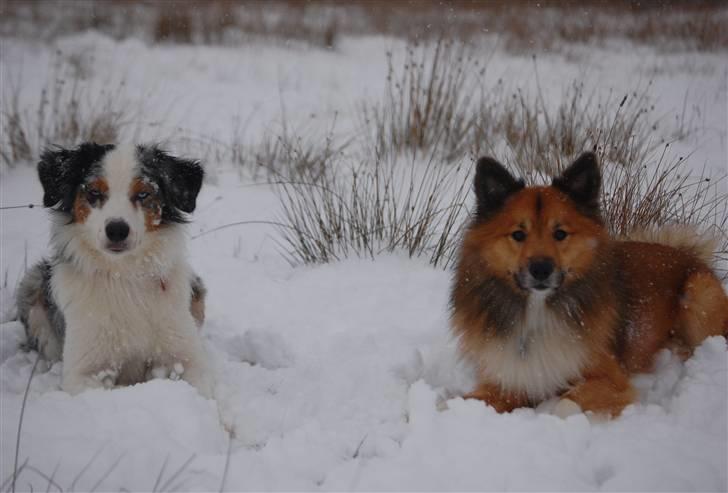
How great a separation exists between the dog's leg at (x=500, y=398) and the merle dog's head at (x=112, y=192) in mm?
1985

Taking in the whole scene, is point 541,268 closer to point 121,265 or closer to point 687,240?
point 687,240

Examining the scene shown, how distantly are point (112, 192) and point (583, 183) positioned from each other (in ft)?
7.96

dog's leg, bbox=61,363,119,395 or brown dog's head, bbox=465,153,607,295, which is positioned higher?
brown dog's head, bbox=465,153,607,295

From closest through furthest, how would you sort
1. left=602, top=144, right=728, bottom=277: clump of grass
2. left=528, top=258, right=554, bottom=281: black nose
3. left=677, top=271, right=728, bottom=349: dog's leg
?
left=528, top=258, right=554, bottom=281: black nose, left=677, top=271, right=728, bottom=349: dog's leg, left=602, top=144, right=728, bottom=277: clump of grass

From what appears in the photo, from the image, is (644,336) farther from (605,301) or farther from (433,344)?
(433,344)

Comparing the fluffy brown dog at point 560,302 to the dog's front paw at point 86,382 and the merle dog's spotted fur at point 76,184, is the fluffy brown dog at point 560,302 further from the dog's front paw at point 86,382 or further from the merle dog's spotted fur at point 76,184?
the dog's front paw at point 86,382

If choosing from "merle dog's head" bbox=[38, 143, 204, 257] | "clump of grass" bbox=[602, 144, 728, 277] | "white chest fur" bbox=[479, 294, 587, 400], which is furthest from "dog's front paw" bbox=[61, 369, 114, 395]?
"clump of grass" bbox=[602, 144, 728, 277]

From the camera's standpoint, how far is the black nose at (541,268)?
102 inches

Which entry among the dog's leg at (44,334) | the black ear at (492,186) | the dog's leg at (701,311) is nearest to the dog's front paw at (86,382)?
the dog's leg at (44,334)

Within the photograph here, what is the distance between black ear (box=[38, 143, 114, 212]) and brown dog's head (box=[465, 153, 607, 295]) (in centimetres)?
210

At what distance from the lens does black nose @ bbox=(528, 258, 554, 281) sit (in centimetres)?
260

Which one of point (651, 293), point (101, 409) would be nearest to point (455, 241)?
point (651, 293)

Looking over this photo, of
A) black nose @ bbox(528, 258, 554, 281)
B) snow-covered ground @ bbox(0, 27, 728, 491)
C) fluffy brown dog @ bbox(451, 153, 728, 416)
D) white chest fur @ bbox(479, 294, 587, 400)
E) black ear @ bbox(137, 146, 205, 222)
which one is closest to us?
snow-covered ground @ bbox(0, 27, 728, 491)

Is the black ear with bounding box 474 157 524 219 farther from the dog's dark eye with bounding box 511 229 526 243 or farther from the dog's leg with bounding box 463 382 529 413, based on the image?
the dog's leg with bounding box 463 382 529 413
